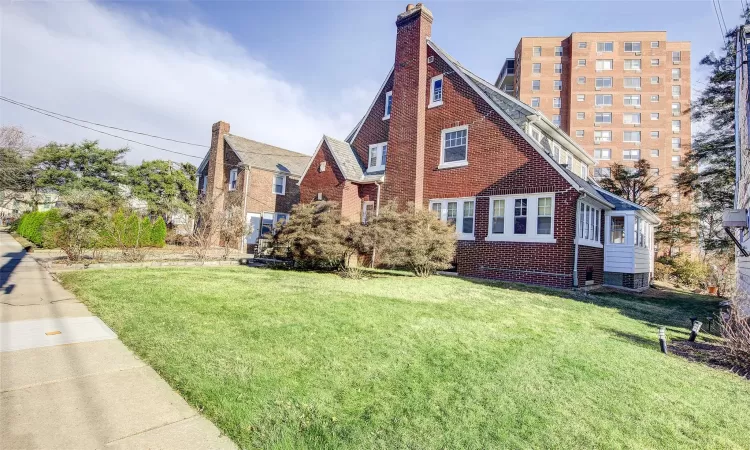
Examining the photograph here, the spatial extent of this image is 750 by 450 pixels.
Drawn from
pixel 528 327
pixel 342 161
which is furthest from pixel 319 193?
pixel 528 327

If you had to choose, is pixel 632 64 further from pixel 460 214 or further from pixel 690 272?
pixel 460 214

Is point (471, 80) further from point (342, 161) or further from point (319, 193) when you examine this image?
point (319, 193)

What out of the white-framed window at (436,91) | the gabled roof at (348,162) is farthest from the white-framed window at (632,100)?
the gabled roof at (348,162)

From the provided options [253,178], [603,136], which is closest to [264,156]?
[253,178]

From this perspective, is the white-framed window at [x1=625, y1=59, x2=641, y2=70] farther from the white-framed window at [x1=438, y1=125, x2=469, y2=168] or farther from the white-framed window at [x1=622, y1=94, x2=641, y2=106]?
the white-framed window at [x1=438, y1=125, x2=469, y2=168]

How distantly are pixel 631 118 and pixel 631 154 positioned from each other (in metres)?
4.95

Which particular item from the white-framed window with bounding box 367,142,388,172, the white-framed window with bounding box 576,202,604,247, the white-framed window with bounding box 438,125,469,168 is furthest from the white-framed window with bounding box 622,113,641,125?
the white-framed window with bounding box 367,142,388,172

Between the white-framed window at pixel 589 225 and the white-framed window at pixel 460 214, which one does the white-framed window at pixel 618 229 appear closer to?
the white-framed window at pixel 589 225

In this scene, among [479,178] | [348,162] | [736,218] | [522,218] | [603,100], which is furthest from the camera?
[603,100]

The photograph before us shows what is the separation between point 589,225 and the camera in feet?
46.4

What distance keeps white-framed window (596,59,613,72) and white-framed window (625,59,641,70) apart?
1995 millimetres

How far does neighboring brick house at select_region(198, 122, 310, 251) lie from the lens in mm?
25141

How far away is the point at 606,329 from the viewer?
682cm

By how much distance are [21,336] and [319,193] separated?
47.1ft
